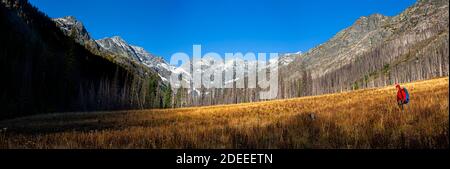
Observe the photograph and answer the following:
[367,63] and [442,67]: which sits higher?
[367,63]

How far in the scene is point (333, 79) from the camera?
5965 inches

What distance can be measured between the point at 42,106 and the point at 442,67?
122364mm

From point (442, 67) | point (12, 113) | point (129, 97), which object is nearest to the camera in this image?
point (12, 113)

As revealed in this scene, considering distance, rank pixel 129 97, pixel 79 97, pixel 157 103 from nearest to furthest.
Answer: pixel 79 97, pixel 129 97, pixel 157 103

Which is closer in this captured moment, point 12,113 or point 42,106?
point 12,113

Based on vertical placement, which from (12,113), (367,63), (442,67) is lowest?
(12,113)

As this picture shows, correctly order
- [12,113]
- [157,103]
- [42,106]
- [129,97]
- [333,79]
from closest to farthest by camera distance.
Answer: [12,113], [42,106], [129,97], [157,103], [333,79]

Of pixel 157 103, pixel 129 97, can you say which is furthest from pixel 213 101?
pixel 129 97
